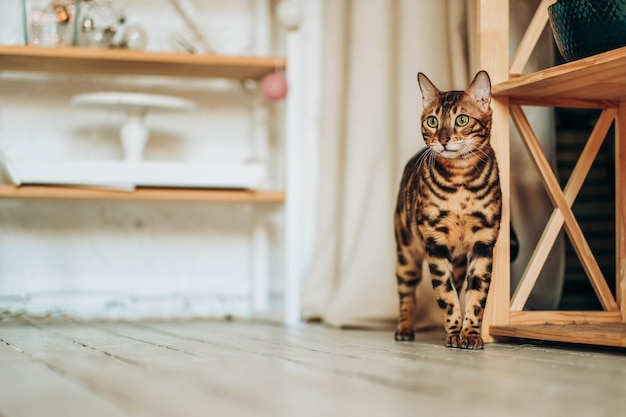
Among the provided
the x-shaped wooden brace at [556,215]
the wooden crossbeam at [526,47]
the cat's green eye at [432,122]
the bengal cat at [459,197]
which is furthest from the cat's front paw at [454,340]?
the wooden crossbeam at [526,47]

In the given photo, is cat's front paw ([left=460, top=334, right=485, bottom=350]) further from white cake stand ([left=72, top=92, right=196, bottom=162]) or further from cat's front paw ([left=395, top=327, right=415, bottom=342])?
white cake stand ([left=72, top=92, right=196, bottom=162])

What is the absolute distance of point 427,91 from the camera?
71.9 inches

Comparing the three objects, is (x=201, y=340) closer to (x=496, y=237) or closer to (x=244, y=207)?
(x=496, y=237)

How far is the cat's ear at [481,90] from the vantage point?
1.75 meters

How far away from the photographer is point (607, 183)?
2.43 metres

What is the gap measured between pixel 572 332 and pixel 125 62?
1451mm

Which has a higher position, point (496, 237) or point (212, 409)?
point (496, 237)

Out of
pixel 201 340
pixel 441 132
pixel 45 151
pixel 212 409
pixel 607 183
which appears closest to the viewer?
pixel 212 409

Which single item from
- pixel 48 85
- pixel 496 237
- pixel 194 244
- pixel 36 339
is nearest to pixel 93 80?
pixel 48 85

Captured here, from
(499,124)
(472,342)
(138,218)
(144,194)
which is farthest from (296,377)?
(138,218)

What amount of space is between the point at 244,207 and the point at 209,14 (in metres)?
0.65

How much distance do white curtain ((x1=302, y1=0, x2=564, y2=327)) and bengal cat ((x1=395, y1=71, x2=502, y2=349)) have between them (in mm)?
464

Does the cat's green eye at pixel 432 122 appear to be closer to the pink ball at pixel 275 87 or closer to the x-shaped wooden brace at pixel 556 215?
the x-shaped wooden brace at pixel 556 215

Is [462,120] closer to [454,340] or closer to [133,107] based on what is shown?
[454,340]
